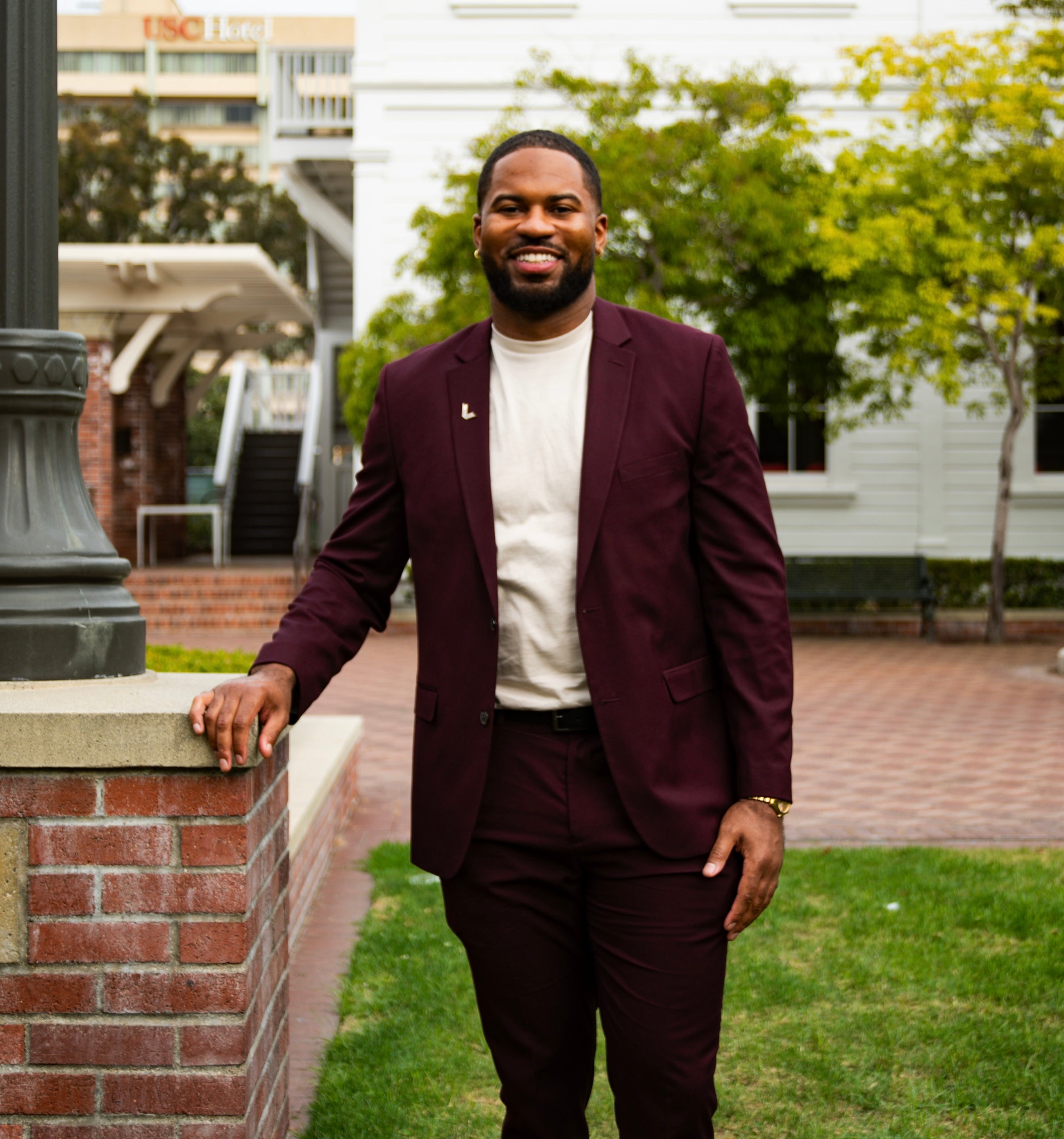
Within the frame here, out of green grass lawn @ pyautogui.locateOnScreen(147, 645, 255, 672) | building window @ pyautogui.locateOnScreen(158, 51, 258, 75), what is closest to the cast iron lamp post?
green grass lawn @ pyautogui.locateOnScreen(147, 645, 255, 672)

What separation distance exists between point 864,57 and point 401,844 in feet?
36.7

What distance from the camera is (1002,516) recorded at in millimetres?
15195

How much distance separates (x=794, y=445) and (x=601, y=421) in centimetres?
1624

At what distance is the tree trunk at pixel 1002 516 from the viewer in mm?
14758

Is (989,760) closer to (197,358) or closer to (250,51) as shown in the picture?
(197,358)

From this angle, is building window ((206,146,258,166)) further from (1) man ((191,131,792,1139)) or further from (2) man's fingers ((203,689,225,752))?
(2) man's fingers ((203,689,225,752))

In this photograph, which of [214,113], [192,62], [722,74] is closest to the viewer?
[722,74]

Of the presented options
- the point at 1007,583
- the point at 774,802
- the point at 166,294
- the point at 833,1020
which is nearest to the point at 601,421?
the point at 774,802

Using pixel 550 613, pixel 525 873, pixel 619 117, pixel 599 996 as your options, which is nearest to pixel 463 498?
pixel 550 613

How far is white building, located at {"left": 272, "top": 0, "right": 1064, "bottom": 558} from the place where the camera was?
1773 centimetres

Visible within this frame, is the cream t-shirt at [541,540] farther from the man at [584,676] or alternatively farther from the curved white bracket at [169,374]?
the curved white bracket at [169,374]

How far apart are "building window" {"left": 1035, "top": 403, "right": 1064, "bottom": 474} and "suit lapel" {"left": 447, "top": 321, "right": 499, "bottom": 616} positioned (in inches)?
664

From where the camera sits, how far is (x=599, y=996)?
2.38 metres

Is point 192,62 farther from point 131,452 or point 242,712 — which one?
point 242,712
